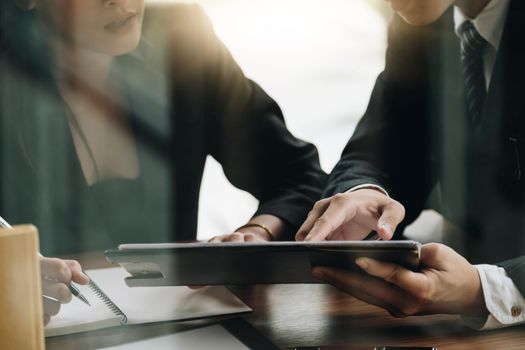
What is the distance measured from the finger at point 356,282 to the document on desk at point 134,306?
0.10 meters

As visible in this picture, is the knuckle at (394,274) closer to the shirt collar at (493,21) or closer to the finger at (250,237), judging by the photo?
the finger at (250,237)

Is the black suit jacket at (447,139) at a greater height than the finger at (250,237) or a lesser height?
greater

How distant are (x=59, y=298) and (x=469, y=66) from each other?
2.49 feet

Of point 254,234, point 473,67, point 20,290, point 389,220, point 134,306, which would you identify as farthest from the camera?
point 473,67

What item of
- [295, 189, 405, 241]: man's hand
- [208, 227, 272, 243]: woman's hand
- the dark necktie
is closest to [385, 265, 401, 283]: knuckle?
[295, 189, 405, 241]: man's hand

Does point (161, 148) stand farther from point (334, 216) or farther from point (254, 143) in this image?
point (334, 216)

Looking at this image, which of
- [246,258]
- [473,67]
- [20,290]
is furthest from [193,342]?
[473,67]

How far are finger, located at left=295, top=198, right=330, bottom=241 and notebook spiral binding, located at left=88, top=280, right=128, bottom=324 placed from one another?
10.8 inches

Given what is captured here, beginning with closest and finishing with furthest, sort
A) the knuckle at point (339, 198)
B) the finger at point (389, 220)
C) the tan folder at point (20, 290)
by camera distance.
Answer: the tan folder at point (20, 290) < the finger at point (389, 220) < the knuckle at point (339, 198)

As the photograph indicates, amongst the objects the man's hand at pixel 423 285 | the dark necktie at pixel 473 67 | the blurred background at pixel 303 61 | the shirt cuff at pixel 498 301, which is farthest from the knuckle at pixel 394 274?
the dark necktie at pixel 473 67

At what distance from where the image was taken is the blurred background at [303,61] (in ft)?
3.74

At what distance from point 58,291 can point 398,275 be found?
364 millimetres

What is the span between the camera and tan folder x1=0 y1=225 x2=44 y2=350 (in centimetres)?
57

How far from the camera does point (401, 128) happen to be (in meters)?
1.20
